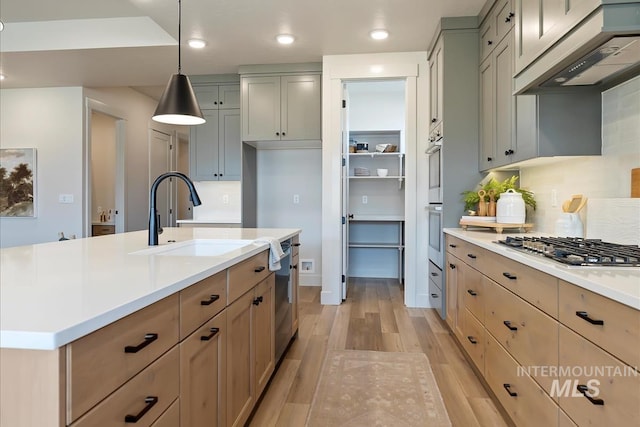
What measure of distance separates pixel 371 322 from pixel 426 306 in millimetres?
767

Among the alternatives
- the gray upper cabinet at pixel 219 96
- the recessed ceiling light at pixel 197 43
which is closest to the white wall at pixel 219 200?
the gray upper cabinet at pixel 219 96

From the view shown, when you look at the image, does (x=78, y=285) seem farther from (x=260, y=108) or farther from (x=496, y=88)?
(x=260, y=108)

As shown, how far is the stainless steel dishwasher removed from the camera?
2.28m

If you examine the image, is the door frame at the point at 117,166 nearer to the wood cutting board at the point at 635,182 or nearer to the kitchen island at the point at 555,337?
the kitchen island at the point at 555,337

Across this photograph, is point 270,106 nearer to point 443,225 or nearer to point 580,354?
point 443,225

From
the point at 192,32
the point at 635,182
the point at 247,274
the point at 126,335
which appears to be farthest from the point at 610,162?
the point at 192,32

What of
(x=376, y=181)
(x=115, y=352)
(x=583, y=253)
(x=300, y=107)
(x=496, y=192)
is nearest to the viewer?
(x=115, y=352)

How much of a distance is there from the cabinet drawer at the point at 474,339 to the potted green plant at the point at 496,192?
0.96m

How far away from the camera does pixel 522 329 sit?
157cm

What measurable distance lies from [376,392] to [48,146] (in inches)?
206

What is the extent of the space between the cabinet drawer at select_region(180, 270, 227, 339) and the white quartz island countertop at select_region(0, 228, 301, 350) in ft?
0.14

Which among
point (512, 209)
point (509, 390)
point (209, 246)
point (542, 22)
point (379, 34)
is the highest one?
point (379, 34)

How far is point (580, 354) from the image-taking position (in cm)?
114

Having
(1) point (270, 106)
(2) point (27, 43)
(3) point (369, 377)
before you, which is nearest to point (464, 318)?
(3) point (369, 377)
